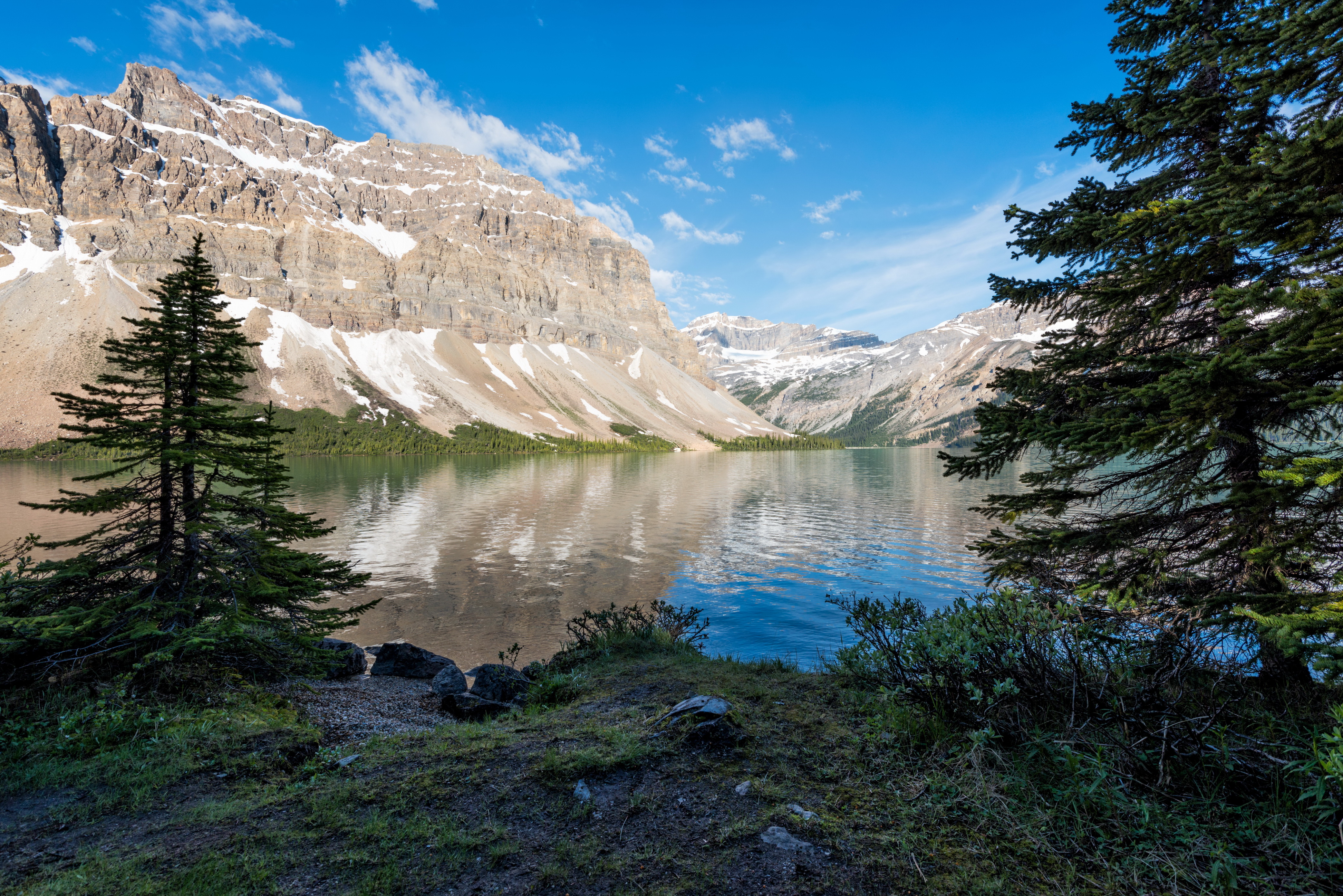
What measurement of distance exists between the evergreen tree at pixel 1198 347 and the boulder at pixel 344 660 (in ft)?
44.3

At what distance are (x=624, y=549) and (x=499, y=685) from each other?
27.8 metres

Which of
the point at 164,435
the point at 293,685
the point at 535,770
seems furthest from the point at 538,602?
the point at 535,770

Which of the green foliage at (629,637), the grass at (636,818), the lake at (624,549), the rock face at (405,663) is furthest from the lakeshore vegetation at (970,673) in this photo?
the lake at (624,549)

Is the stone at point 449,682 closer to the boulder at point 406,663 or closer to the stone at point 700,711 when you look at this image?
the boulder at point 406,663

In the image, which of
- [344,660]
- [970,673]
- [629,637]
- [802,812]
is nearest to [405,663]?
[344,660]

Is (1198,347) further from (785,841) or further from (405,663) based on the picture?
(405,663)

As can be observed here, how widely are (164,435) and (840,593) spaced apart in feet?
80.5

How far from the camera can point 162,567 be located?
387 inches

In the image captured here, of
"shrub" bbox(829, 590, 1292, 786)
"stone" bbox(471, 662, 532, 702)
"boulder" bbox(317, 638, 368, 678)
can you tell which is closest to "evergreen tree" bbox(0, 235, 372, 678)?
"boulder" bbox(317, 638, 368, 678)

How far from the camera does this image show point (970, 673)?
19.6ft

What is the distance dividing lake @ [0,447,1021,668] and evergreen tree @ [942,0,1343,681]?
9.20 metres

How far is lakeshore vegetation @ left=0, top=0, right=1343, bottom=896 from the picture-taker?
433 cm

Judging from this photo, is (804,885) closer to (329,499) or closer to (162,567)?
(162,567)

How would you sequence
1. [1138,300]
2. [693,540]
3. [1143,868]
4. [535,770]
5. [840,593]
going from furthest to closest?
[693,540] → [840,593] → [1138,300] → [535,770] → [1143,868]
